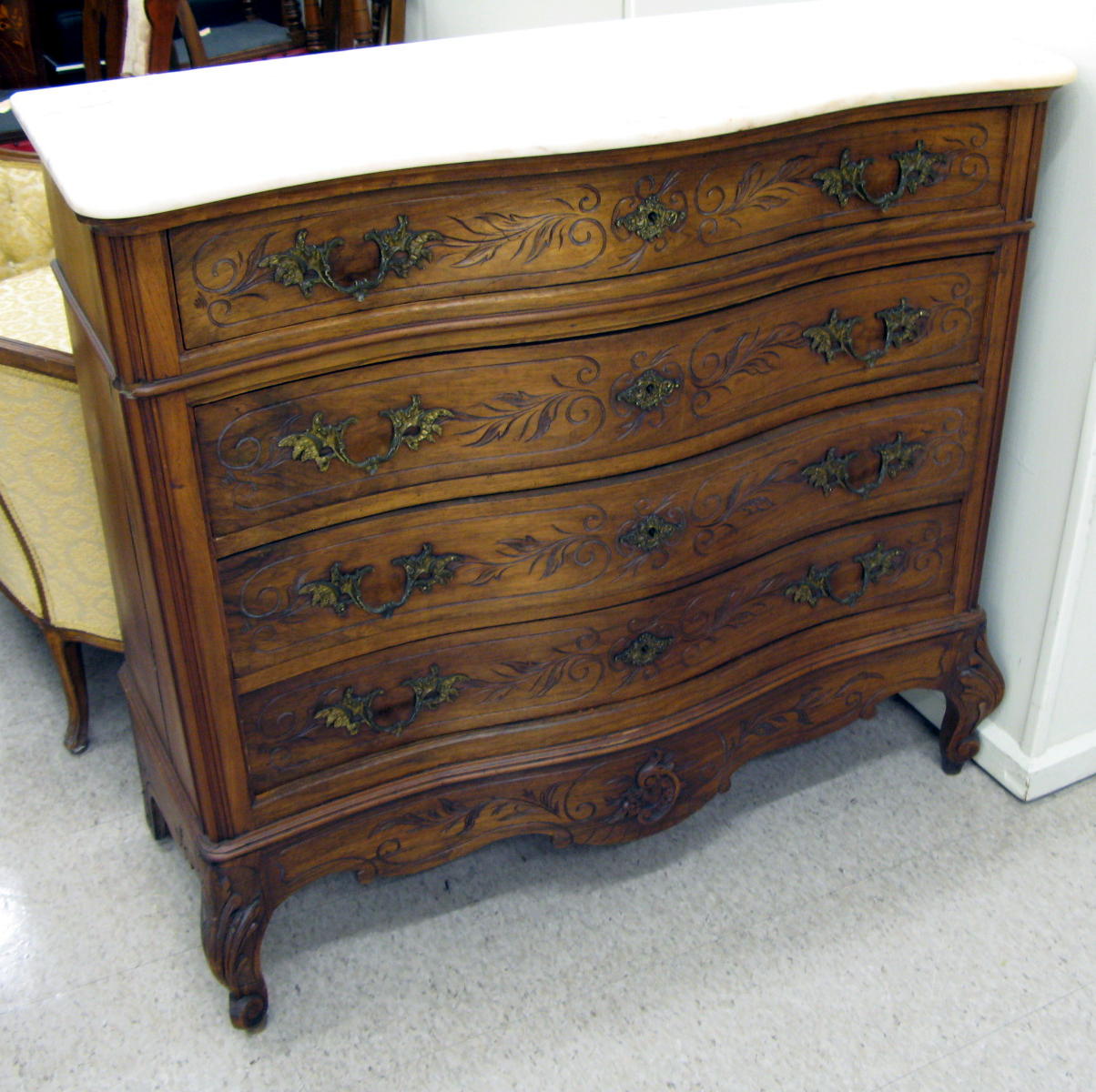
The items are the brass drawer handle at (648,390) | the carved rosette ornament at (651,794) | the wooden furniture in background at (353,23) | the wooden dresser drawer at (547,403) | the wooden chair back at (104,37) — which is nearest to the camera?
the wooden dresser drawer at (547,403)

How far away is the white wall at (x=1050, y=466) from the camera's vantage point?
168 cm

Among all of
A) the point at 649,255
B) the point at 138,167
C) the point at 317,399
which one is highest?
the point at 138,167

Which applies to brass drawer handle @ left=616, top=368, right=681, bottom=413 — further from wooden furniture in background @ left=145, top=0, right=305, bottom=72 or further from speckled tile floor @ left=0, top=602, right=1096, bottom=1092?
wooden furniture in background @ left=145, top=0, right=305, bottom=72

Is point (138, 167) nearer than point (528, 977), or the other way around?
point (138, 167)

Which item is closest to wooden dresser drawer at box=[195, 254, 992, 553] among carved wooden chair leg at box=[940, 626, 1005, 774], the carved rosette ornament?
the carved rosette ornament

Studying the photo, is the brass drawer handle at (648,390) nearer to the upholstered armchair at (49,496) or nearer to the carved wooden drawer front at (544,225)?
the carved wooden drawer front at (544,225)

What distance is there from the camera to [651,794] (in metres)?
1.75

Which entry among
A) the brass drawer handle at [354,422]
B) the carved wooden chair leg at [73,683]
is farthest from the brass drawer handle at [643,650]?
the carved wooden chair leg at [73,683]

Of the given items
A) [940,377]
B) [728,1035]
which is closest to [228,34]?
[940,377]

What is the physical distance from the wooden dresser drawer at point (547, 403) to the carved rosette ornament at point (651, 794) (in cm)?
45

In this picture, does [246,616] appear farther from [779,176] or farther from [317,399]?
[779,176]

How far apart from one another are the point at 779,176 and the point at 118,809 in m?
1.43

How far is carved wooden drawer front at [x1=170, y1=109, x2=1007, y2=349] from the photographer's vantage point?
A: 126 centimetres

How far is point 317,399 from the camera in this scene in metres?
1.36
